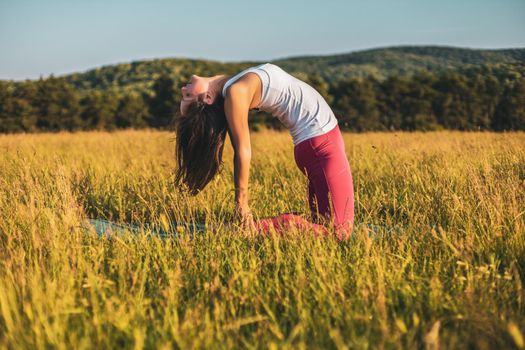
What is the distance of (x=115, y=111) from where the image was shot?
22.2m

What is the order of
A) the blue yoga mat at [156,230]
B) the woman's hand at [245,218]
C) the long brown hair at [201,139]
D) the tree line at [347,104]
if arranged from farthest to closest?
the tree line at [347,104] < the long brown hair at [201,139] < the woman's hand at [245,218] < the blue yoga mat at [156,230]

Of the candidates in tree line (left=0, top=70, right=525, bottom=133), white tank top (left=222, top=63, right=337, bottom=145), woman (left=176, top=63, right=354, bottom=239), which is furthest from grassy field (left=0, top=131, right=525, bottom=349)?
tree line (left=0, top=70, right=525, bottom=133)

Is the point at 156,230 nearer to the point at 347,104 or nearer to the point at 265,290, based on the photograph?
the point at 265,290

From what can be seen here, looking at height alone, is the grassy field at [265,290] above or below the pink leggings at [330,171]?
below

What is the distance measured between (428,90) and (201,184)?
20023 mm

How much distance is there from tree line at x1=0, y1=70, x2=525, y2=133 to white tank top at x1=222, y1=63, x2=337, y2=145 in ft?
48.2

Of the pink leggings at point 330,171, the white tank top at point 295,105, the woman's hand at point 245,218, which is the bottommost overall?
the woman's hand at point 245,218

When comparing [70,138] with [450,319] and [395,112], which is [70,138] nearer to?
[450,319]

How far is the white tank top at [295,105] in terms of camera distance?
3180mm

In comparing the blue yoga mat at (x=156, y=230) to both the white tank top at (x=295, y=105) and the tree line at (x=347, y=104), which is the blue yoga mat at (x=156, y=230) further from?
the tree line at (x=347, y=104)

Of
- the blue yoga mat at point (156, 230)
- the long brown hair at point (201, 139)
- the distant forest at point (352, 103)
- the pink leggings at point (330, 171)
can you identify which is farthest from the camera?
Answer: the distant forest at point (352, 103)

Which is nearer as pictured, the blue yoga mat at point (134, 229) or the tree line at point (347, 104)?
the blue yoga mat at point (134, 229)

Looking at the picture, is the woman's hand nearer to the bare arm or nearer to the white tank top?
the bare arm

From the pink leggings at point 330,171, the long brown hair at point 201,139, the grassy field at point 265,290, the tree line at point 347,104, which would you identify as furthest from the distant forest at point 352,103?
the grassy field at point 265,290
